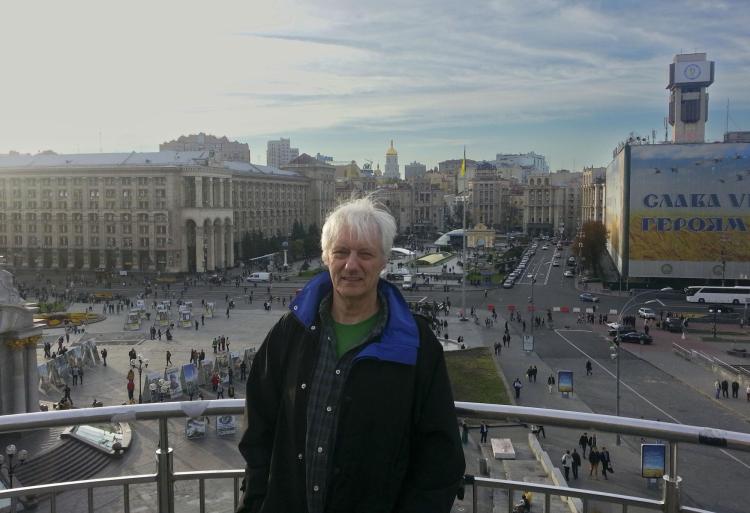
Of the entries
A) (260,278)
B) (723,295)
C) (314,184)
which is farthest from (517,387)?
(314,184)

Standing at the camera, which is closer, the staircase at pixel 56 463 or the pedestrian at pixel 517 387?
the staircase at pixel 56 463

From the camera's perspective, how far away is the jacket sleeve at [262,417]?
126 inches

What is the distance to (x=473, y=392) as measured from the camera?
79.7ft

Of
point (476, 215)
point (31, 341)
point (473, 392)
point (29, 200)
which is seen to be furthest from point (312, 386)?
point (476, 215)

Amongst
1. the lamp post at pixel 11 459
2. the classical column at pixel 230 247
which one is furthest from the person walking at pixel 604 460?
the classical column at pixel 230 247

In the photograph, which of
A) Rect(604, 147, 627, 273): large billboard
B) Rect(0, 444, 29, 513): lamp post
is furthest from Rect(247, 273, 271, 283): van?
Rect(0, 444, 29, 513): lamp post

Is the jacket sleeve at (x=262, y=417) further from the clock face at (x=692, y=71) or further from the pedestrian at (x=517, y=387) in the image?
the clock face at (x=692, y=71)

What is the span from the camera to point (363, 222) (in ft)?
10.7

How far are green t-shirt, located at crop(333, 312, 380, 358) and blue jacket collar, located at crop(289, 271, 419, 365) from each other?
0.11 metres

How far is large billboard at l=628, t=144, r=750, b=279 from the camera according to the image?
5378 centimetres

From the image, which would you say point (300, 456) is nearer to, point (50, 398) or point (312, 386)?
point (312, 386)

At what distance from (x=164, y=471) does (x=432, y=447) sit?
148cm

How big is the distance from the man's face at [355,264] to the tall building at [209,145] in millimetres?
129027

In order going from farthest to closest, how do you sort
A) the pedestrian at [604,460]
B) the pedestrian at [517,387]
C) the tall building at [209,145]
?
the tall building at [209,145] → the pedestrian at [517,387] → the pedestrian at [604,460]
